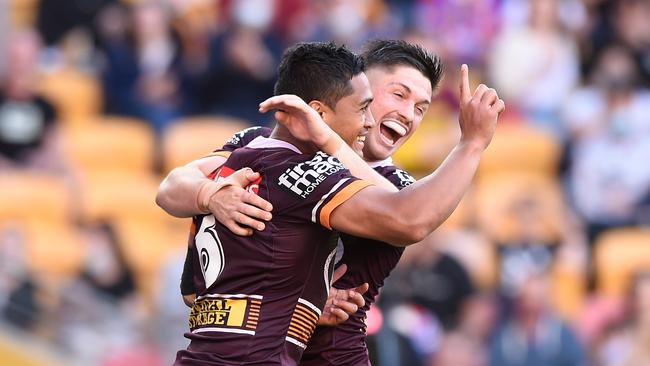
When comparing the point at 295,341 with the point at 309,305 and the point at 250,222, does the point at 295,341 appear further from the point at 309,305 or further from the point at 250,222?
the point at 250,222

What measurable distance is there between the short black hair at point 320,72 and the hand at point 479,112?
46 centimetres

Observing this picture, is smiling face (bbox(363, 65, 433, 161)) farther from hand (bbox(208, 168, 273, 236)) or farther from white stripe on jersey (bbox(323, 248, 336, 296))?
hand (bbox(208, 168, 273, 236))

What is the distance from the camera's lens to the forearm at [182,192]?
16.8ft

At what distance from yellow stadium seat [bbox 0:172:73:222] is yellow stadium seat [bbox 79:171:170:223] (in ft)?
0.52

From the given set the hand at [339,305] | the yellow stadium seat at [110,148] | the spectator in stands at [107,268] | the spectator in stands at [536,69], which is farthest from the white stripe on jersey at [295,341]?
the spectator in stands at [536,69]

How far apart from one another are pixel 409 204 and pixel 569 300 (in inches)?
279

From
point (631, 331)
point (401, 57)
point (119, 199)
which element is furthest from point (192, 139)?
point (401, 57)

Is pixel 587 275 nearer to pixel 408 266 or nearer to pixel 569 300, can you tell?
pixel 569 300

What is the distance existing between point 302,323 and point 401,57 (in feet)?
3.92

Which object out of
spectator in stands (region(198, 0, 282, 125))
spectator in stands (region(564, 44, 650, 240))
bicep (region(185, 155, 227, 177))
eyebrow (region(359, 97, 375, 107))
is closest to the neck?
eyebrow (region(359, 97, 375, 107))

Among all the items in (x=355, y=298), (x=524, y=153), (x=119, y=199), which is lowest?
(x=355, y=298)

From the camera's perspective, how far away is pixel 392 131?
5488 millimetres

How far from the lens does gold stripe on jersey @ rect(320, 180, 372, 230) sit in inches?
185

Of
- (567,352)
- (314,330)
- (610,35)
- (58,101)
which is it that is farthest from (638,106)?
(314,330)
